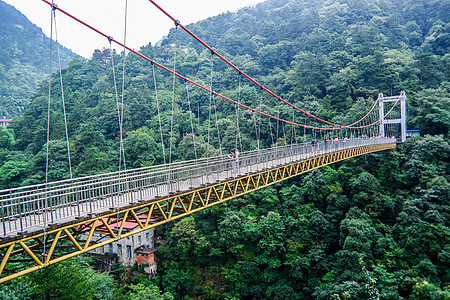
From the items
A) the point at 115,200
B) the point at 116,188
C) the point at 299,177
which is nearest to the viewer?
the point at 115,200

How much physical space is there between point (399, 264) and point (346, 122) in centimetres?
1656

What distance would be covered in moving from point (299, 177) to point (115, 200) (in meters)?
21.9

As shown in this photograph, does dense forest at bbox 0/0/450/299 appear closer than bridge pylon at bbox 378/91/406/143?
Yes

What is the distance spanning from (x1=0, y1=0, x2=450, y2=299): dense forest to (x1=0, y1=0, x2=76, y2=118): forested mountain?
16.1 m

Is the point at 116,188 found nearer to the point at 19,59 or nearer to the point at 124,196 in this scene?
the point at 124,196

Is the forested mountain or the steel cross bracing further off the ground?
the forested mountain

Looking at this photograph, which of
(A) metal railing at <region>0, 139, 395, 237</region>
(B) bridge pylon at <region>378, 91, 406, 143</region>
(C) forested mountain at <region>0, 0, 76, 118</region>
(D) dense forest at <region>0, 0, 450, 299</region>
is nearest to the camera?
(A) metal railing at <region>0, 139, 395, 237</region>

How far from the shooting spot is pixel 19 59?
3169 inches

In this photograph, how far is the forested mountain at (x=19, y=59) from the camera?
64.8m

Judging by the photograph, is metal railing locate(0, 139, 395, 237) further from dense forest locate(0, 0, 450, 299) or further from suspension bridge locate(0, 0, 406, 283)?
dense forest locate(0, 0, 450, 299)

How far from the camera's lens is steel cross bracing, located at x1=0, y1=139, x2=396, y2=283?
5.56 metres

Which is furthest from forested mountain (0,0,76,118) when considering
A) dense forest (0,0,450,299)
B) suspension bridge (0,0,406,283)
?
suspension bridge (0,0,406,283)

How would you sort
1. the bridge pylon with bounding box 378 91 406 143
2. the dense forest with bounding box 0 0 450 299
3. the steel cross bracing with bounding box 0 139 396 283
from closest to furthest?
the steel cross bracing with bounding box 0 139 396 283 < the dense forest with bounding box 0 0 450 299 < the bridge pylon with bounding box 378 91 406 143

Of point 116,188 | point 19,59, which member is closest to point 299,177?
point 116,188
